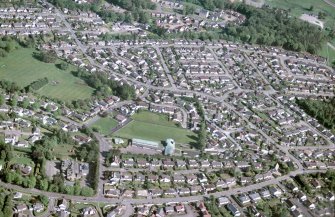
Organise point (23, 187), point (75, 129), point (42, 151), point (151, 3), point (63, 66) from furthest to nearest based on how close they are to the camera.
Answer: point (151, 3)
point (63, 66)
point (75, 129)
point (42, 151)
point (23, 187)

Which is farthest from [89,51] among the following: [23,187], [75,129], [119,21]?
[23,187]

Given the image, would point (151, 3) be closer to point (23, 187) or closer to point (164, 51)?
point (164, 51)

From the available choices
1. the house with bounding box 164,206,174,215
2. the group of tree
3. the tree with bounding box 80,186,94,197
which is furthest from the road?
A: the group of tree

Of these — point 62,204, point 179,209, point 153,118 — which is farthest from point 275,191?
point 62,204

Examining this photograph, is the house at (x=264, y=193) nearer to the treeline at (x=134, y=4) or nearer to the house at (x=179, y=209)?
the house at (x=179, y=209)

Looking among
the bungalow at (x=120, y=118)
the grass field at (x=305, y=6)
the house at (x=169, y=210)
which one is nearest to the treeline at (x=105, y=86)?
the bungalow at (x=120, y=118)

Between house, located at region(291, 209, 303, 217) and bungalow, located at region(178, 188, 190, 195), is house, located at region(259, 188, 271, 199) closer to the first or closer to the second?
house, located at region(291, 209, 303, 217)
